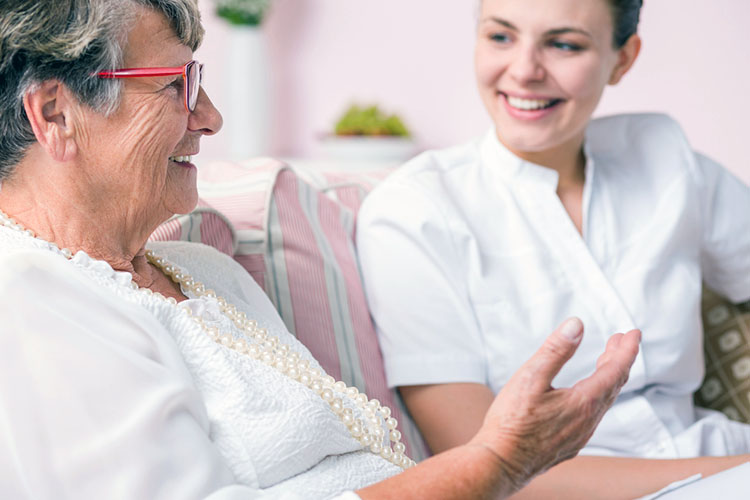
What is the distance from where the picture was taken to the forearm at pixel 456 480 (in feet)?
2.60

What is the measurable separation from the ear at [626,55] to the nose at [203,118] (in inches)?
35.7

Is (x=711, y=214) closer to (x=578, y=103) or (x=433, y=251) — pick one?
(x=578, y=103)

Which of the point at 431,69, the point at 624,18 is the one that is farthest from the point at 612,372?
the point at 431,69

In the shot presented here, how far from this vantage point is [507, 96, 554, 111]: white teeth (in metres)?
1.52

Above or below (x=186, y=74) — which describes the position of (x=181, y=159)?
below

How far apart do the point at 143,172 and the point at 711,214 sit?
120cm

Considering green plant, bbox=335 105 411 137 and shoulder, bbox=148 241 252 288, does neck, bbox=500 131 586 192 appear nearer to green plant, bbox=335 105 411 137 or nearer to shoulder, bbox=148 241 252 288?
shoulder, bbox=148 241 252 288

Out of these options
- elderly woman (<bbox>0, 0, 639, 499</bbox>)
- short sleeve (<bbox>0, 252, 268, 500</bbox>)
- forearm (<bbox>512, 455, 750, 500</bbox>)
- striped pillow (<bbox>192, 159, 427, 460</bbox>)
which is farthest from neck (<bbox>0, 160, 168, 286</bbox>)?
forearm (<bbox>512, 455, 750, 500</bbox>)

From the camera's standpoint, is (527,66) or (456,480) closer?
(456,480)

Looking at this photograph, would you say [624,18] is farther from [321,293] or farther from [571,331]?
[571,331]

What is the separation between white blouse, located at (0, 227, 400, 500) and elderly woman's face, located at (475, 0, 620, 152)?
78cm

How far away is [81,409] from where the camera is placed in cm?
75

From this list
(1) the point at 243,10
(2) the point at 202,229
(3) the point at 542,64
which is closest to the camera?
(2) the point at 202,229

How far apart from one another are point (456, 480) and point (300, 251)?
0.66 meters
